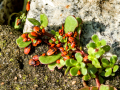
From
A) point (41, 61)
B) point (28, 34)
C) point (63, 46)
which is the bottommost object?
point (41, 61)

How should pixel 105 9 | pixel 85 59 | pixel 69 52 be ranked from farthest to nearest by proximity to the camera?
pixel 105 9
pixel 69 52
pixel 85 59

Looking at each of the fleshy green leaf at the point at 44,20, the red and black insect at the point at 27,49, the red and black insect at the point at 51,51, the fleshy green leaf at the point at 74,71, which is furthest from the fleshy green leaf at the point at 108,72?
the red and black insect at the point at 27,49

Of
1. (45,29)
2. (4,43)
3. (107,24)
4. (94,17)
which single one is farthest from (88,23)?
(4,43)

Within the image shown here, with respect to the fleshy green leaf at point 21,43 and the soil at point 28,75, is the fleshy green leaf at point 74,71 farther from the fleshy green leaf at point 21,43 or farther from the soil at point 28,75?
the fleshy green leaf at point 21,43

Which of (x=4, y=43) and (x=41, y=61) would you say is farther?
(x=4, y=43)

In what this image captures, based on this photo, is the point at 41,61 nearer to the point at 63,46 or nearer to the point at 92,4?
the point at 63,46

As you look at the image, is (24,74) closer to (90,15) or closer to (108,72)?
(108,72)

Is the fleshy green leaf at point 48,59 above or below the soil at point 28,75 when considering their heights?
above
